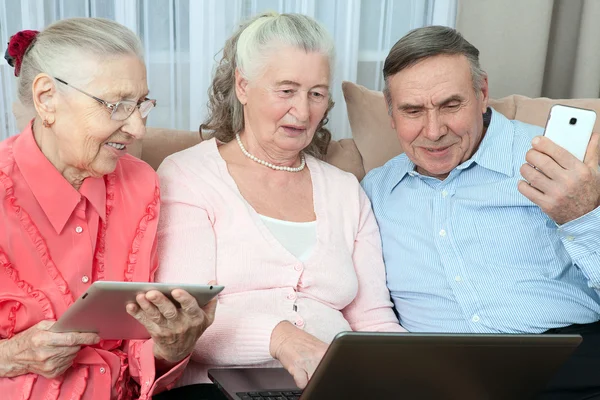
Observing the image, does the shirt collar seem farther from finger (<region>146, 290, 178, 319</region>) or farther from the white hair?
the white hair

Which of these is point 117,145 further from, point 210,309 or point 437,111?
point 437,111

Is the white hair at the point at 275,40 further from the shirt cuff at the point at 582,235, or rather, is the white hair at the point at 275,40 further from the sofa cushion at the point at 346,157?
the shirt cuff at the point at 582,235

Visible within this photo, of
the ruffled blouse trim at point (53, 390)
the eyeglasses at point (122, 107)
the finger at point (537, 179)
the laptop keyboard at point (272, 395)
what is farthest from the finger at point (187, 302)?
the finger at point (537, 179)

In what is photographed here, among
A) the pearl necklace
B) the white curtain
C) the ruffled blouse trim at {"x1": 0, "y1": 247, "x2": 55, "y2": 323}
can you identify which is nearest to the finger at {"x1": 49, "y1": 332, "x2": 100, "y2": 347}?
the ruffled blouse trim at {"x1": 0, "y1": 247, "x2": 55, "y2": 323}

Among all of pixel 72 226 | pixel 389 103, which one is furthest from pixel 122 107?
pixel 389 103

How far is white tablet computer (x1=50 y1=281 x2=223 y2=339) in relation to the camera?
1.28 m

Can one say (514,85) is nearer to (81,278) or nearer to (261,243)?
(261,243)

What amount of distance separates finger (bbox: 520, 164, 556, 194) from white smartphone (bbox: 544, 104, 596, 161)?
8 cm

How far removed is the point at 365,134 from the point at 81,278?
1029 millimetres

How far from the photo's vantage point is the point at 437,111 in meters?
1.96

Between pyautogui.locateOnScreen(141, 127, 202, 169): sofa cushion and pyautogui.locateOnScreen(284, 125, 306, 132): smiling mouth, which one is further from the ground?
pyautogui.locateOnScreen(284, 125, 306, 132): smiling mouth

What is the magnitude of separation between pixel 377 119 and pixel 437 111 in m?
0.35

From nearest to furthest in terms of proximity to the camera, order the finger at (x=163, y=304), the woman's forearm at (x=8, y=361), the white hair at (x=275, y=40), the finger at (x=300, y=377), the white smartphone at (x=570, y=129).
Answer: the finger at (x=163, y=304) < the woman's forearm at (x=8, y=361) < the finger at (x=300, y=377) < the white smartphone at (x=570, y=129) < the white hair at (x=275, y=40)

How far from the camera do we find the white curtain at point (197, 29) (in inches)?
95.8
